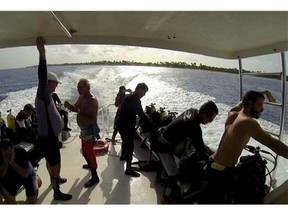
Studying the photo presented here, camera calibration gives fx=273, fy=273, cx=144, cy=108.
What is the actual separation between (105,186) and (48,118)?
117 cm

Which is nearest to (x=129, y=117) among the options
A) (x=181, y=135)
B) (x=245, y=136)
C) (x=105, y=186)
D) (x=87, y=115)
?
(x=87, y=115)

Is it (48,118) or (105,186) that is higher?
(48,118)

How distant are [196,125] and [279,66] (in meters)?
1.46

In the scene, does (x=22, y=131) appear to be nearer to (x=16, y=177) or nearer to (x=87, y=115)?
(x=87, y=115)

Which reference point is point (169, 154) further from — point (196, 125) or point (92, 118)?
point (92, 118)

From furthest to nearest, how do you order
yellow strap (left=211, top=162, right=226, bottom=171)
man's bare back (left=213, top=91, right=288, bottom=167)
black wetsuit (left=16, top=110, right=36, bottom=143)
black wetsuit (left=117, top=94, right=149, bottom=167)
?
black wetsuit (left=16, top=110, right=36, bottom=143) < black wetsuit (left=117, top=94, right=149, bottom=167) < yellow strap (left=211, top=162, right=226, bottom=171) < man's bare back (left=213, top=91, right=288, bottom=167)

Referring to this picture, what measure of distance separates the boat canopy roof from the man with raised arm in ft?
Result: 1.61

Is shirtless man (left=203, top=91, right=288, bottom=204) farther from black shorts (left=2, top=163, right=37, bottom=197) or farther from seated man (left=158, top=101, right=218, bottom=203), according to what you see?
black shorts (left=2, top=163, right=37, bottom=197)

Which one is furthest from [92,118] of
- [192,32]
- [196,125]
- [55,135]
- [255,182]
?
[255,182]

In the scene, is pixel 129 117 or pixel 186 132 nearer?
pixel 186 132

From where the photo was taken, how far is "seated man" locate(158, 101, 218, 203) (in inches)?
95.7

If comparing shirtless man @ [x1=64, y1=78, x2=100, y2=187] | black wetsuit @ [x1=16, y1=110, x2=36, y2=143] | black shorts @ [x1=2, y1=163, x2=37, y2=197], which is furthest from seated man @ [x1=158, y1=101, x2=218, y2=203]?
black wetsuit @ [x1=16, y1=110, x2=36, y2=143]

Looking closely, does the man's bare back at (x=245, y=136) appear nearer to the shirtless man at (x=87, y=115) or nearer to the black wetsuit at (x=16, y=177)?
the shirtless man at (x=87, y=115)

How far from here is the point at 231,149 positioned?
207 cm
